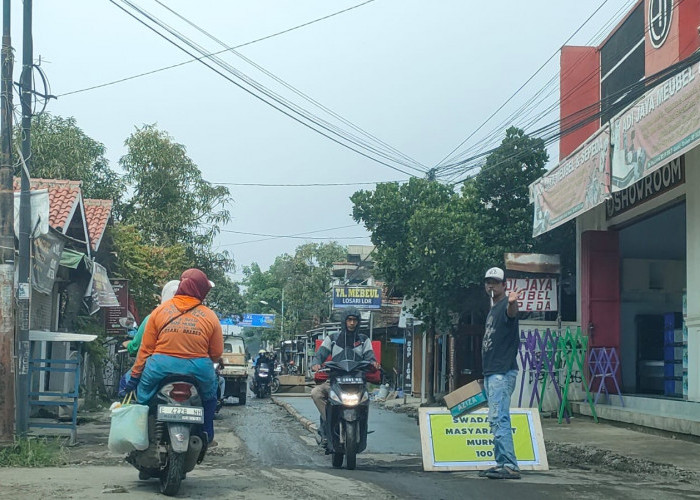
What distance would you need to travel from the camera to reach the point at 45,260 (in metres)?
14.2

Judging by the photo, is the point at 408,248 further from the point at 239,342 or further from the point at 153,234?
the point at 153,234

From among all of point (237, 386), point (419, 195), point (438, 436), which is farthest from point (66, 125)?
point (438, 436)

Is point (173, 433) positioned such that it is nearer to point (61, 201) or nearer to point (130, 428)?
point (130, 428)

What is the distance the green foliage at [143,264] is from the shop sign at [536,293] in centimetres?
1054

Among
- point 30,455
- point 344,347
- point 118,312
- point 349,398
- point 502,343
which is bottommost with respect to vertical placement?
point 30,455

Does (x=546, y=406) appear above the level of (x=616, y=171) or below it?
below

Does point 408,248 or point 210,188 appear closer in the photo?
point 408,248

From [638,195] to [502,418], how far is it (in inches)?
333

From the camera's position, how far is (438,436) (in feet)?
29.1

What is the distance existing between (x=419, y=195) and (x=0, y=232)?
1300 cm

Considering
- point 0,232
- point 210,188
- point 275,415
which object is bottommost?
point 275,415

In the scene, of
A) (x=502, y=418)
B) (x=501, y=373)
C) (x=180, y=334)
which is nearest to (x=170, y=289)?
(x=180, y=334)

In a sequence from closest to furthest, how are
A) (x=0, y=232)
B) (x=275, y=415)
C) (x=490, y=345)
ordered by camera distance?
(x=490, y=345) → (x=0, y=232) → (x=275, y=415)

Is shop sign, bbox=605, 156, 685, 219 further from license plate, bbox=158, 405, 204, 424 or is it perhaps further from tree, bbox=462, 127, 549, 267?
license plate, bbox=158, 405, 204, 424
